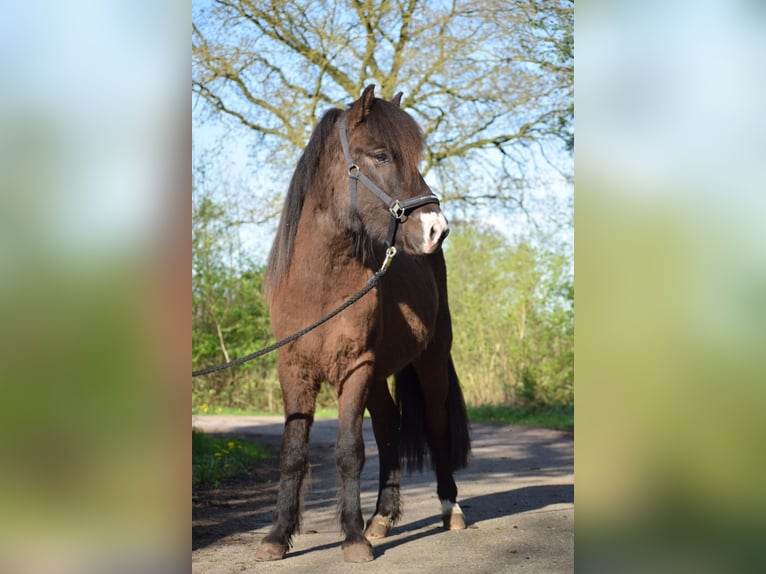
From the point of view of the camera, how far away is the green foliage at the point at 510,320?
46.2 ft

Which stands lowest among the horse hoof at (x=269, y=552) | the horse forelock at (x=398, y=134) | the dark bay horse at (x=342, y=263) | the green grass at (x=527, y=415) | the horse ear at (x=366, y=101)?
the green grass at (x=527, y=415)

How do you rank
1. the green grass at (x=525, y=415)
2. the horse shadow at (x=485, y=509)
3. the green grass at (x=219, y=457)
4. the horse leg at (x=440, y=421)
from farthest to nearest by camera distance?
the green grass at (x=525, y=415)
the green grass at (x=219, y=457)
the horse leg at (x=440, y=421)
the horse shadow at (x=485, y=509)

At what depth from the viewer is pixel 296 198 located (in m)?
4.69

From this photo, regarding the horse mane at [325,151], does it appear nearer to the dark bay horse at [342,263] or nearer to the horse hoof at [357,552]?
the dark bay horse at [342,263]

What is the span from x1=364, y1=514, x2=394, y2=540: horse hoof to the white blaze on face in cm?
203

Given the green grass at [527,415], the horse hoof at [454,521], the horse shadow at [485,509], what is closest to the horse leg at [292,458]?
the horse shadow at [485,509]

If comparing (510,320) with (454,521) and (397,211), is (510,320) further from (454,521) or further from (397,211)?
(397,211)

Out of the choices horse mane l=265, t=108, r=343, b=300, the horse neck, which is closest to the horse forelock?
horse mane l=265, t=108, r=343, b=300

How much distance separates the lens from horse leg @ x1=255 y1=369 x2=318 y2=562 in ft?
14.7

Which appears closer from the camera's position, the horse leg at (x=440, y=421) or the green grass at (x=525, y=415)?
the horse leg at (x=440, y=421)

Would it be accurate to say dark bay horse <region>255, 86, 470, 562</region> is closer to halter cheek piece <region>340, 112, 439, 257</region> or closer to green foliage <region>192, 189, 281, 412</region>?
halter cheek piece <region>340, 112, 439, 257</region>

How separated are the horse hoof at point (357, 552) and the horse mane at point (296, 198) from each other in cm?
147
